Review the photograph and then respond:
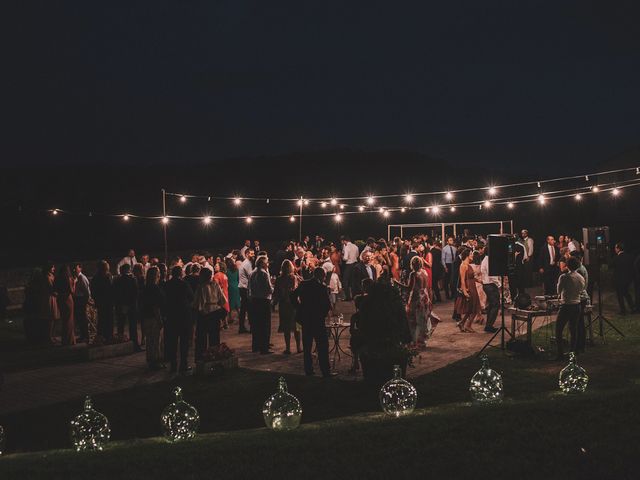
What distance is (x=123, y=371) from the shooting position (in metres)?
9.14

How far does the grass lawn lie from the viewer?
14.0ft

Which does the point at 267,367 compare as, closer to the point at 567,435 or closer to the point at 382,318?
the point at 382,318

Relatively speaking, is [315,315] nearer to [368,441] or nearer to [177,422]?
[177,422]

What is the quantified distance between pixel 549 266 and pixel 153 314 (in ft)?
34.5

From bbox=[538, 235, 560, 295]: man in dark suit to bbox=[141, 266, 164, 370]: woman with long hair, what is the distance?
9738 mm

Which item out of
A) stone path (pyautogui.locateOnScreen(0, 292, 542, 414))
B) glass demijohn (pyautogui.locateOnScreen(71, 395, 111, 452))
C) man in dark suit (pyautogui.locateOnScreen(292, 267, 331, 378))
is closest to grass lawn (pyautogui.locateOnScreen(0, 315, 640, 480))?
glass demijohn (pyautogui.locateOnScreen(71, 395, 111, 452))

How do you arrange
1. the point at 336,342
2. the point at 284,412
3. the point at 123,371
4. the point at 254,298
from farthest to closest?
the point at 254,298 < the point at 336,342 < the point at 123,371 < the point at 284,412

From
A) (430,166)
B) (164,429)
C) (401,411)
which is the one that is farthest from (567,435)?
(430,166)

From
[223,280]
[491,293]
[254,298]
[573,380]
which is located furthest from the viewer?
[223,280]

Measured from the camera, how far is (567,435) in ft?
15.3

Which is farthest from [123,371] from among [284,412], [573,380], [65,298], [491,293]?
[491,293]

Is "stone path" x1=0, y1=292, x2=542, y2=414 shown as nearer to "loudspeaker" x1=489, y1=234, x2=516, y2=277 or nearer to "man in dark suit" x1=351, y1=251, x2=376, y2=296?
Answer: "loudspeaker" x1=489, y1=234, x2=516, y2=277

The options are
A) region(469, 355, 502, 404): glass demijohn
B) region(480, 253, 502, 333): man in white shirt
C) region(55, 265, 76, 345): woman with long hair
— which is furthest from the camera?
region(55, 265, 76, 345): woman with long hair

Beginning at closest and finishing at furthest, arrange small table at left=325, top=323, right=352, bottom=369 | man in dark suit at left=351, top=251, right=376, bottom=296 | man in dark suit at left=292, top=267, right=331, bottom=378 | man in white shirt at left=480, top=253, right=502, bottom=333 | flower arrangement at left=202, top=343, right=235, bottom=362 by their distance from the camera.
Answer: man in dark suit at left=292, top=267, right=331, bottom=378 < flower arrangement at left=202, top=343, right=235, bottom=362 < small table at left=325, top=323, right=352, bottom=369 < man in white shirt at left=480, top=253, right=502, bottom=333 < man in dark suit at left=351, top=251, right=376, bottom=296
